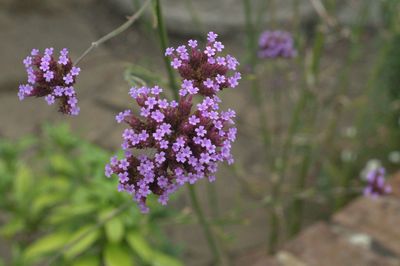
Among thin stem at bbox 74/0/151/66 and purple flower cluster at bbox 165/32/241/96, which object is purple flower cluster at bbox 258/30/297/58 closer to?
thin stem at bbox 74/0/151/66

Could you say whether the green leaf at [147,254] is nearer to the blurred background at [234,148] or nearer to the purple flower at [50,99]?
the blurred background at [234,148]

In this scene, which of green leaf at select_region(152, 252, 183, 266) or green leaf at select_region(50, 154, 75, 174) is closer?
green leaf at select_region(152, 252, 183, 266)

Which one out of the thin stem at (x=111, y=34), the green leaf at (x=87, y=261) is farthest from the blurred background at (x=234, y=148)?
the thin stem at (x=111, y=34)

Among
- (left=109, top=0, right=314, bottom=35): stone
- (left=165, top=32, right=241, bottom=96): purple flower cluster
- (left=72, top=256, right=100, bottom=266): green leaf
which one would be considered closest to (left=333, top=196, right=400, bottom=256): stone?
(left=72, top=256, right=100, bottom=266): green leaf

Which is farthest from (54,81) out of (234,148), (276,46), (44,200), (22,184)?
(234,148)

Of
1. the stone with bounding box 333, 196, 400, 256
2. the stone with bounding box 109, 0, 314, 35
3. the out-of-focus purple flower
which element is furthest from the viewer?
the stone with bounding box 109, 0, 314, 35

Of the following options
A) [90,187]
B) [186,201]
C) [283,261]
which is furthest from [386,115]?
[90,187]

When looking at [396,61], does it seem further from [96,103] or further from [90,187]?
[96,103]

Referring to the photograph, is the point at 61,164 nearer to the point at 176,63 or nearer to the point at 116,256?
the point at 116,256
